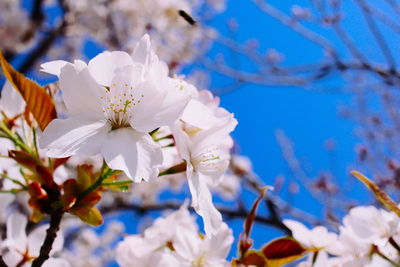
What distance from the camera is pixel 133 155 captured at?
1.75 ft

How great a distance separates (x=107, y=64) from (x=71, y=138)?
0.12 metres

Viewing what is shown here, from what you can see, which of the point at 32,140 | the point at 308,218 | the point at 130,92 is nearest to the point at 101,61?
the point at 130,92

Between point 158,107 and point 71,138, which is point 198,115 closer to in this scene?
point 158,107

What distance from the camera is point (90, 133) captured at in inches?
21.6

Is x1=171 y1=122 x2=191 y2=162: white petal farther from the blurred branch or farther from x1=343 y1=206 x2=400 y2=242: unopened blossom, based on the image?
the blurred branch

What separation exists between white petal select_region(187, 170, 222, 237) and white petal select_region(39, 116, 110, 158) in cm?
15

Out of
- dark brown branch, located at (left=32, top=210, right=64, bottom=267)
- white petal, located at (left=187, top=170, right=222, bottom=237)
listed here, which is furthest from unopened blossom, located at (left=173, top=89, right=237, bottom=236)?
dark brown branch, located at (left=32, top=210, right=64, bottom=267)

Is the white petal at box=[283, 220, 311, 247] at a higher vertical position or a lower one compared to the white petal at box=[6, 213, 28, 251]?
higher

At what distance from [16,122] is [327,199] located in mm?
2779

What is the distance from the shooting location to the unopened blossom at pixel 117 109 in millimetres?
526

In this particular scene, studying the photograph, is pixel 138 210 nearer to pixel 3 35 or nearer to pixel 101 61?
pixel 101 61

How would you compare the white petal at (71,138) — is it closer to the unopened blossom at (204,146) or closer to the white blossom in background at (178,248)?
the unopened blossom at (204,146)

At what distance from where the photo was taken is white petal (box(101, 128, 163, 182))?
1.72 feet

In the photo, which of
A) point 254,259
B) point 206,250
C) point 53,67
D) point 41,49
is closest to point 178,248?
point 206,250
